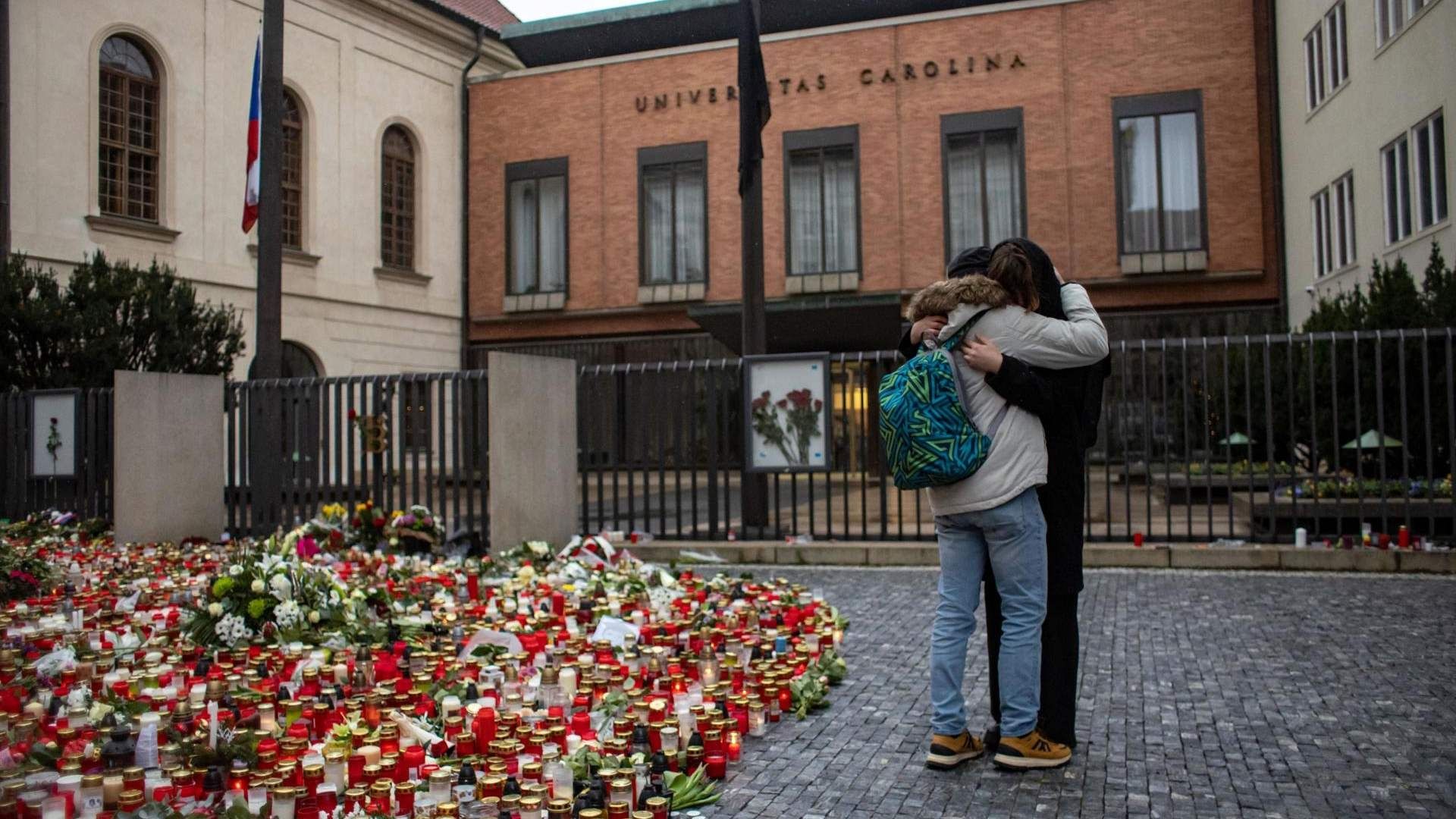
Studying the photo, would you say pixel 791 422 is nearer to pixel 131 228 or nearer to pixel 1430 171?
pixel 1430 171

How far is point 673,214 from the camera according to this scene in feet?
88.8

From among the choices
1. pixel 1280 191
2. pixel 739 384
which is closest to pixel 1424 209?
pixel 1280 191

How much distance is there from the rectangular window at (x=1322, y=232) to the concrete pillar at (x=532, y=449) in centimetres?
1590

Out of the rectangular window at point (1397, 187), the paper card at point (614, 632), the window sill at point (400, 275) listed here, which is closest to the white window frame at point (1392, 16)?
the rectangular window at point (1397, 187)

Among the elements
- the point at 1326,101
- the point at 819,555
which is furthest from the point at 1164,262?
the point at 819,555

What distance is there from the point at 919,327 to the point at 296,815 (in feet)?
8.96

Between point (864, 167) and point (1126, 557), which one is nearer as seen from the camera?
point (1126, 557)

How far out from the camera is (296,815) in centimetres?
341

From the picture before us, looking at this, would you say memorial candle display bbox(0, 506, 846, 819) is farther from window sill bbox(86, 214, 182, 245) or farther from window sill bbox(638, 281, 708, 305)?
window sill bbox(638, 281, 708, 305)

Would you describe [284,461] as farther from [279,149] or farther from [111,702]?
[111,702]

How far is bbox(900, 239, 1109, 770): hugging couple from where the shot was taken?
13.2 feet

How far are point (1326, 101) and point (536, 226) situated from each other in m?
17.8

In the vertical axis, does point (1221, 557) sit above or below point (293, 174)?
below

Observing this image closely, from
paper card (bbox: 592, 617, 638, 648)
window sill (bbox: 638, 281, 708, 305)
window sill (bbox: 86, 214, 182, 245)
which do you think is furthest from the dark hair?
window sill (bbox: 638, 281, 708, 305)
